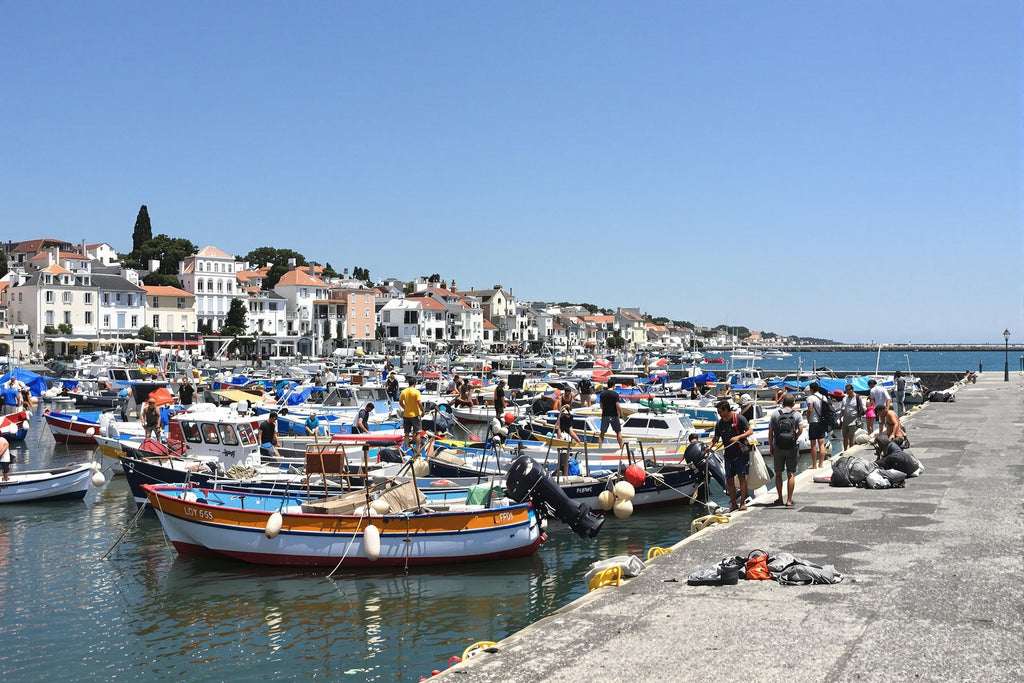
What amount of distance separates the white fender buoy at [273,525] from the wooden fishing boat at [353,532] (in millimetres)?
18

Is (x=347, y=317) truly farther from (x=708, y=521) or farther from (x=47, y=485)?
(x=708, y=521)

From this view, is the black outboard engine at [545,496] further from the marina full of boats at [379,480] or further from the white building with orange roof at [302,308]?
the white building with orange roof at [302,308]

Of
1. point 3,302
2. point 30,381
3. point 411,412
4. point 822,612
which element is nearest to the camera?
point 822,612

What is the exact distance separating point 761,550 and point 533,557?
6.60 metres

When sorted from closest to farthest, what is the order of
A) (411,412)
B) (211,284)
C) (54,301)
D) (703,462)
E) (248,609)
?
1. (248,609)
2. (703,462)
3. (411,412)
4. (54,301)
5. (211,284)

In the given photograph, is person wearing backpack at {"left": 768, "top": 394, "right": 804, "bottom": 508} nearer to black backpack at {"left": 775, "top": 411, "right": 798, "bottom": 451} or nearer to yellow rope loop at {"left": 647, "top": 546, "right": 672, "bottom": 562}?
black backpack at {"left": 775, "top": 411, "right": 798, "bottom": 451}

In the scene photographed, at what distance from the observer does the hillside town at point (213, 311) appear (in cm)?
9794

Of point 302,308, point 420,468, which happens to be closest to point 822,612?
point 420,468

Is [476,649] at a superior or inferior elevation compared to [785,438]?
inferior

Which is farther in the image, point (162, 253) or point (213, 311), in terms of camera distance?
point (162, 253)

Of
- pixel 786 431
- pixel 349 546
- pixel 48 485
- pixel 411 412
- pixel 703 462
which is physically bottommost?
pixel 349 546

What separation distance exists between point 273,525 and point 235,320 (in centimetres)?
9967

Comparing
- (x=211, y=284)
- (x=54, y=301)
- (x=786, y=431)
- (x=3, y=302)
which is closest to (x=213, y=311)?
(x=211, y=284)

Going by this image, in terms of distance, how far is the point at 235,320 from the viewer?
11050 centimetres
